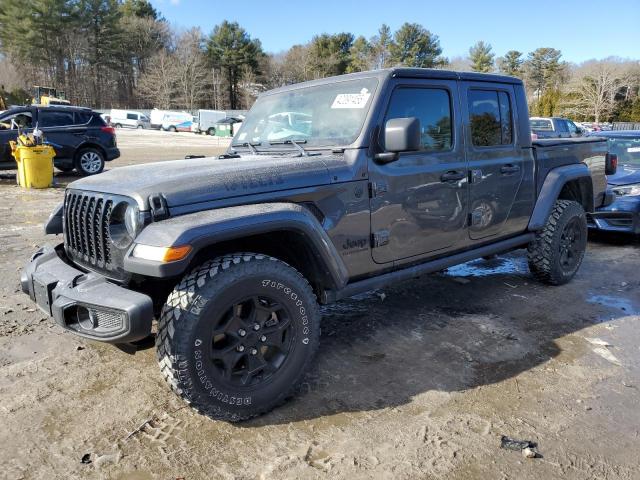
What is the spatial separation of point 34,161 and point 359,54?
65411mm

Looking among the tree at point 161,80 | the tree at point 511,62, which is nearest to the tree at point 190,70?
the tree at point 161,80

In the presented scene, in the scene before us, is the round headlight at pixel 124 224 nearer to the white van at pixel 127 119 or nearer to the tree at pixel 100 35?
the white van at pixel 127 119

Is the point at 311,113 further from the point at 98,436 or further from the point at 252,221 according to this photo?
the point at 98,436

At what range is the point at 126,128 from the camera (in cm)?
4997

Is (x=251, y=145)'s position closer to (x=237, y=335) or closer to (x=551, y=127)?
(x=237, y=335)

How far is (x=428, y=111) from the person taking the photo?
3574 millimetres

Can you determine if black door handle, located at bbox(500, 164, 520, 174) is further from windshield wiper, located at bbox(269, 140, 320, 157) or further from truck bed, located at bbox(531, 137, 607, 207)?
windshield wiper, located at bbox(269, 140, 320, 157)

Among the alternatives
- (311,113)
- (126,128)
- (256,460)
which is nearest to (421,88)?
(311,113)

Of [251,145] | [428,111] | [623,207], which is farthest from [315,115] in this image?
[623,207]

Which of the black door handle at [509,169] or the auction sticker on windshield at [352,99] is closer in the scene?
the auction sticker on windshield at [352,99]

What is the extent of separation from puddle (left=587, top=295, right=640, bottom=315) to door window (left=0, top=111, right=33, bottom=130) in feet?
41.8

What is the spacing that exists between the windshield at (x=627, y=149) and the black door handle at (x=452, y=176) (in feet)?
17.3

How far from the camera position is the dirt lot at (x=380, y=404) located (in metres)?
2.33

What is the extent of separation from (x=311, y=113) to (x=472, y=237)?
1630mm
